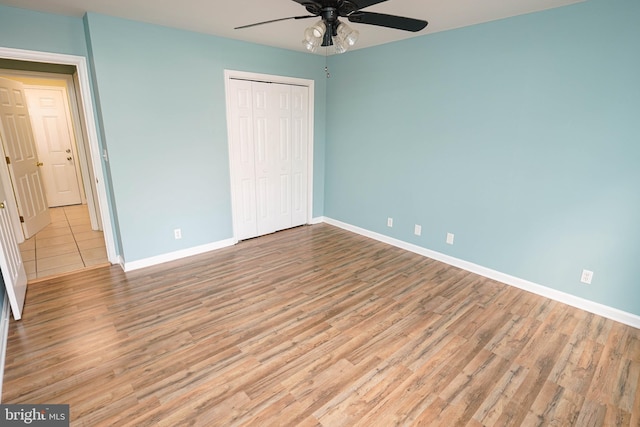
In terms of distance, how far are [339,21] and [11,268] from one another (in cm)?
314

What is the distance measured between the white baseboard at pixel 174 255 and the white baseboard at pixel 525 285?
6.78 ft

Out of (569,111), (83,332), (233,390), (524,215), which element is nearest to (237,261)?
(83,332)

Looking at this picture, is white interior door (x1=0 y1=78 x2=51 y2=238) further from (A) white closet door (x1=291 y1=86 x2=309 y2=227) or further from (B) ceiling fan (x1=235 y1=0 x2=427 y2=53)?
(B) ceiling fan (x1=235 y1=0 x2=427 y2=53)

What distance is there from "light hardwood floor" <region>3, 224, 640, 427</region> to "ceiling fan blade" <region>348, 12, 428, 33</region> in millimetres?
2199

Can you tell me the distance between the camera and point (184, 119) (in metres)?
3.47

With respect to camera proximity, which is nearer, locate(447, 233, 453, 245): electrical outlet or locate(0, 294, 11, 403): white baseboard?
locate(0, 294, 11, 403): white baseboard

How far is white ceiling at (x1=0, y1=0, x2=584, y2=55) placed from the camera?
250cm

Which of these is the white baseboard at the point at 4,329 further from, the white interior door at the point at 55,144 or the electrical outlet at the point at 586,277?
the electrical outlet at the point at 586,277

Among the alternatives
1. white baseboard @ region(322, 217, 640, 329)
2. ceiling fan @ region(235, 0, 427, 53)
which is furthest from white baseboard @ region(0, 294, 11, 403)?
white baseboard @ region(322, 217, 640, 329)

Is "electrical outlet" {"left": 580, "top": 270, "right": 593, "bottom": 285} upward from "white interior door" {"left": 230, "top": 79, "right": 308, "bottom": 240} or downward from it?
downward

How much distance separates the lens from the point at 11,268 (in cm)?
254

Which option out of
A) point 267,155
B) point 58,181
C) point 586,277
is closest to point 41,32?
point 267,155

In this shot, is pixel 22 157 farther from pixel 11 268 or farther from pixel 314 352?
pixel 314 352

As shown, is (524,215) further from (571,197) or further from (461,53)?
(461,53)
